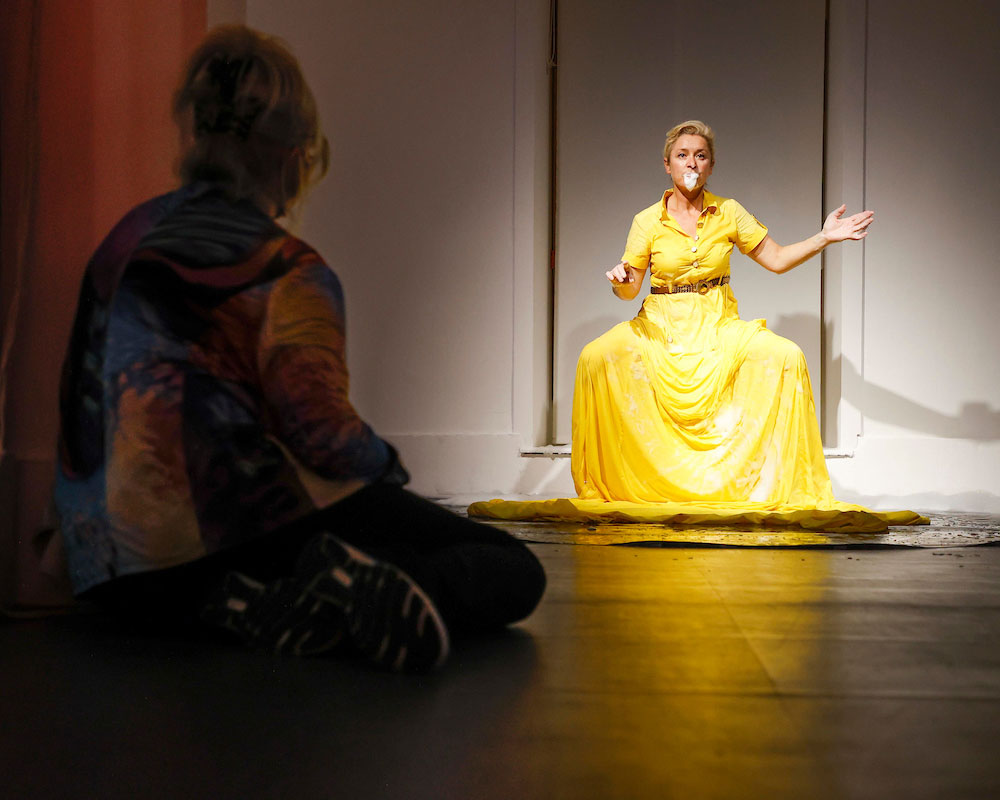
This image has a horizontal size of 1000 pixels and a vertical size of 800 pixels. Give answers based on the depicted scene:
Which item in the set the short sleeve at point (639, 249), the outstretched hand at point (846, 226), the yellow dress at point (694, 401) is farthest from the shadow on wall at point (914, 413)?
the short sleeve at point (639, 249)

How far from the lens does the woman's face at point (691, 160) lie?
4234 mm

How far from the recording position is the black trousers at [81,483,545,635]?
1.38 meters

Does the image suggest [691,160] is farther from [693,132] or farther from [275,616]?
[275,616]

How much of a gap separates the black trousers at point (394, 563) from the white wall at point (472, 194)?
3.45 meters

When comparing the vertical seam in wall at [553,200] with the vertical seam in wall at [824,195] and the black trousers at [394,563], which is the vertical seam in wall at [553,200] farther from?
the black trousers at [394,563]

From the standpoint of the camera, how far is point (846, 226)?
3930 mm

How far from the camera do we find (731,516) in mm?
3400

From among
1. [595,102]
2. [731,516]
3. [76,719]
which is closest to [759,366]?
[731,516]

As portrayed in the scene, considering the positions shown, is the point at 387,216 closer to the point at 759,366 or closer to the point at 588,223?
the point at 588,223

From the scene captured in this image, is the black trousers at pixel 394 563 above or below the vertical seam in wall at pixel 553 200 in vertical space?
below

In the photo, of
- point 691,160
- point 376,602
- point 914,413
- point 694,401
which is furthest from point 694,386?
point 376,602

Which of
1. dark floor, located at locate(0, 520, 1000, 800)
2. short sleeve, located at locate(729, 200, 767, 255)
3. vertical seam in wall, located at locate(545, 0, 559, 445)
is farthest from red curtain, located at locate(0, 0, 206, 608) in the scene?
vertical seam in wall, located at locate(545, 0, 559, 445)

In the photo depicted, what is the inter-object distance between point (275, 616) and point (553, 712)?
419 millimetres

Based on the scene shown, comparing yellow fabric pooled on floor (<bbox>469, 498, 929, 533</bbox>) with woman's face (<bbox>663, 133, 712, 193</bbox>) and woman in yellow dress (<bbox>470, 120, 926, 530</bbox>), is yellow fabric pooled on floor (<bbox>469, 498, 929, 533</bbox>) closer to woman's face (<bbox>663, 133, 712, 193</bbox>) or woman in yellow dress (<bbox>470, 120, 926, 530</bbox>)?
woman in yellow dress (<bbox>470, 120, 926, 530</bbox>)
